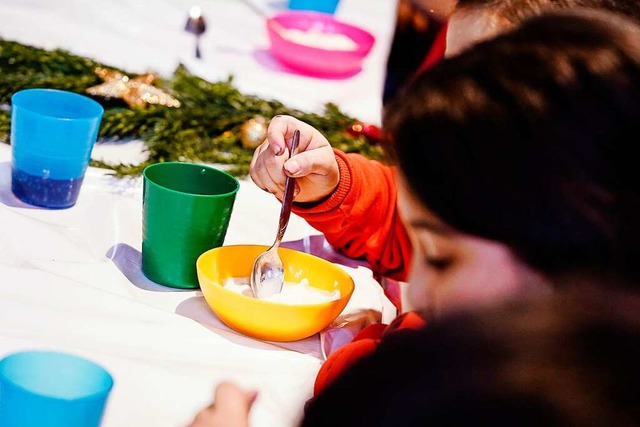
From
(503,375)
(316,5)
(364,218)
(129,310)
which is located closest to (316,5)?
(316,5)

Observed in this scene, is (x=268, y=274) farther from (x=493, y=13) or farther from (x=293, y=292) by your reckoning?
(x=493, y=13)

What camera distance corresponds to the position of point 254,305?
94 centimetres

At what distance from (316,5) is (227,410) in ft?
5.95

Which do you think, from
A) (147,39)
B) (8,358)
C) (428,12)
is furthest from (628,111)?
(147,39)

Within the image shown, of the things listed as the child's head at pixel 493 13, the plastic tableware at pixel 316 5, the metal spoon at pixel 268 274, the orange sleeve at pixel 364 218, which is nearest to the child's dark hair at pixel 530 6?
the child's head at pixel 493 13

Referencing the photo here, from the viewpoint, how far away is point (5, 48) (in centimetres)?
160

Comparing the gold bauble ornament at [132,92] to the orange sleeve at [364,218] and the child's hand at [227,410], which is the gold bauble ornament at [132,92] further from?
the child's hand at [227,410]

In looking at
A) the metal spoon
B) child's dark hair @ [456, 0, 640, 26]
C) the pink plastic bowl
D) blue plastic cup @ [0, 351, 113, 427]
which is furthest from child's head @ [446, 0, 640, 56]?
the pink plastic bowl

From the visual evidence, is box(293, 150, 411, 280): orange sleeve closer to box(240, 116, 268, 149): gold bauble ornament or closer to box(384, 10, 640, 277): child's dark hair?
box(240, 116, 268, 149): gold bauble ornament

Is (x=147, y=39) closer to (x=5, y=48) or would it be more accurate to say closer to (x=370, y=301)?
(x=5, y=48)

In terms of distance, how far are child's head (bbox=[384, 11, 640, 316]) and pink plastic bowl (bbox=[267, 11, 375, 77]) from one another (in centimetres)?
133

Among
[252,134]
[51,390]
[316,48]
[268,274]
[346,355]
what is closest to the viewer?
[51,390]

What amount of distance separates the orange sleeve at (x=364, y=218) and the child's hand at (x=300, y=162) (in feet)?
0.07

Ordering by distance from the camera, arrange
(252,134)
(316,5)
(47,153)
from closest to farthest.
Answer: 1. (47,153)
2. (252,134)
3. (316,5)
